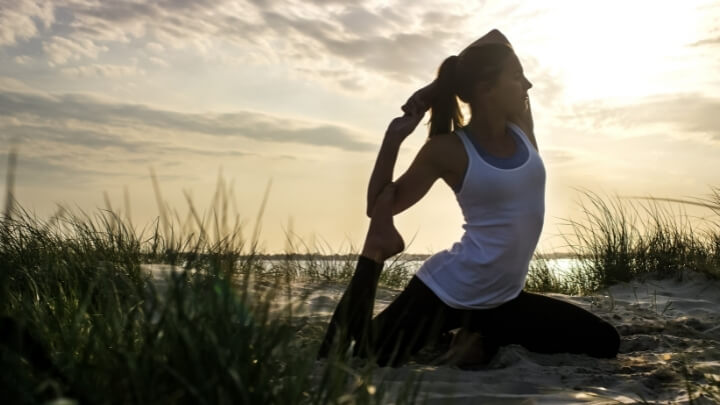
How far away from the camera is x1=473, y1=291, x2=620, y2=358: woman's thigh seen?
3799 mm

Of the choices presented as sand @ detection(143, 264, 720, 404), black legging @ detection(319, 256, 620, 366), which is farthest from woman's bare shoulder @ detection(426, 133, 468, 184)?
sand @ detection(143, 264, 720, 404)

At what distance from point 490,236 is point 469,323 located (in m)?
0.49

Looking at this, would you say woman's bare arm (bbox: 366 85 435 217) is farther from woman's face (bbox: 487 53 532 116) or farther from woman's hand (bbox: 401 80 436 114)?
woman's face (bbox: 487 53 532 116)

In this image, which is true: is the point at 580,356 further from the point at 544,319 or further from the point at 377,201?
the point at 377,201

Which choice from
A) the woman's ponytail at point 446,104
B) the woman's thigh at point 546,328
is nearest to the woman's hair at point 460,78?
the woman's ponytail at point 446,104

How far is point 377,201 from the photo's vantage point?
3.67m

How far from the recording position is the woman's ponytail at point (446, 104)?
376cm

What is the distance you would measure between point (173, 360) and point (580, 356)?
269cm

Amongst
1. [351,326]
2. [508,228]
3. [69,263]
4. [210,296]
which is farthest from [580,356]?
[69,263]

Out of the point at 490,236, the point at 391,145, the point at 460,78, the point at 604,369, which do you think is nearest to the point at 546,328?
the point at 604,369

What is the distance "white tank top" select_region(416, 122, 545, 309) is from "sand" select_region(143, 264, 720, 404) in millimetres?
378

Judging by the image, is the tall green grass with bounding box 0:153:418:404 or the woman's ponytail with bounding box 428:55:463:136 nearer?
the tall green grass with bounding box 0:153:418:404

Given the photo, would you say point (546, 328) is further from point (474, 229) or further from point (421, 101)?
point (421, 101)

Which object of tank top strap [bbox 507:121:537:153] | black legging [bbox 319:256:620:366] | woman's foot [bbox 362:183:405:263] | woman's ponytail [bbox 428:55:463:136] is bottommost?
black legging [bbox 319:256:620:366]
